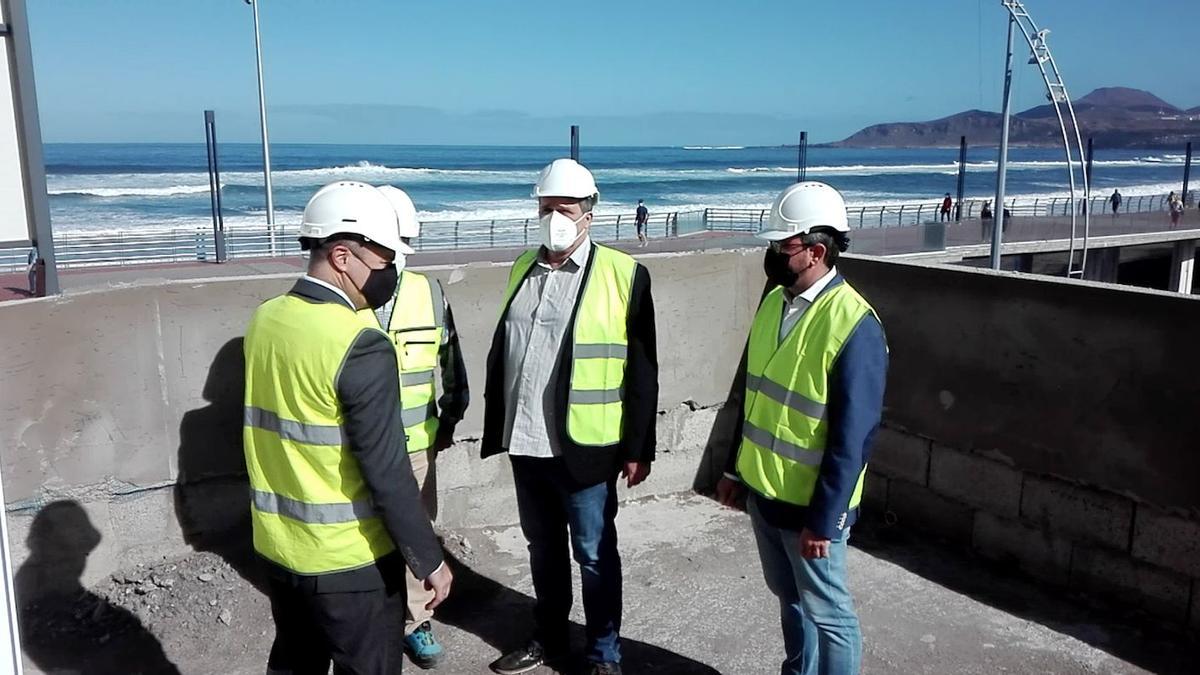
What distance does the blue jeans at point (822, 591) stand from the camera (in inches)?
119

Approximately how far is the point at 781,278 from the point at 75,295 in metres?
3.04

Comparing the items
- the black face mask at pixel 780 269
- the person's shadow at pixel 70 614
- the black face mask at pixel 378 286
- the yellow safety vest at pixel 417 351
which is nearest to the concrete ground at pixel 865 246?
the person's shadow at pixel 70 614

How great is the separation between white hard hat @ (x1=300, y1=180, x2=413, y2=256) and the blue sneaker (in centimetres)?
206

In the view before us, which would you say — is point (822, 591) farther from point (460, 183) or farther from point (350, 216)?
point (460, 183)

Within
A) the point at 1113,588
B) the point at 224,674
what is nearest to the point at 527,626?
the point at 224,674

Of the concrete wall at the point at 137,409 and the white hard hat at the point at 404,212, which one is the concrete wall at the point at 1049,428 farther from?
the white hard hat at the point at 404,212

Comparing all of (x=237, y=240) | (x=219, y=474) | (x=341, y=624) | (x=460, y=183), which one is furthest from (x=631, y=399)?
(x=460, y=183)

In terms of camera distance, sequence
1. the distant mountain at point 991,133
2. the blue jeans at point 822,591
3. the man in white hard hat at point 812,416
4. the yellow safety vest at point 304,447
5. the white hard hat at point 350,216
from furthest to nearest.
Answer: the distant mountain at point 991,133, the blue jeans at point 822,591, the man in white hard hat at point 812,416, the white hard hat at point 350,216, the yellow safety vest at point 304,447

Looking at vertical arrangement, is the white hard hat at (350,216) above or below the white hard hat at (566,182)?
below

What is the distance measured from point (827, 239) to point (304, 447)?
1.79 m

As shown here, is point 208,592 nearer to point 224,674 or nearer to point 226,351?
point 224,674

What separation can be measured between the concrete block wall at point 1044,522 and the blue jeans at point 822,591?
1945 millimetres

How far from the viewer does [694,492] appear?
588 centimetres

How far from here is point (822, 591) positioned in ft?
9.93
